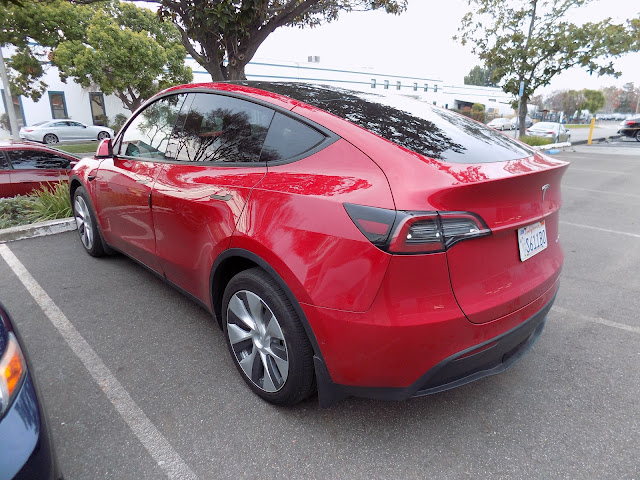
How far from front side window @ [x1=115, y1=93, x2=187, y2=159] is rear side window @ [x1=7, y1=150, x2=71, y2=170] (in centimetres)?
496

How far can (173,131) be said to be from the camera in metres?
2.95

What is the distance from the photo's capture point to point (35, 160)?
7434 millimetres

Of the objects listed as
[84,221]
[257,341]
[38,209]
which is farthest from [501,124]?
[257,341]

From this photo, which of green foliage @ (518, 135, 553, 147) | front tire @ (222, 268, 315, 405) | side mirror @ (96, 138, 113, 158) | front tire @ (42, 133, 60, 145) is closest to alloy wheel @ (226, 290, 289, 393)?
front tire @ (222, 268, 315, 405)

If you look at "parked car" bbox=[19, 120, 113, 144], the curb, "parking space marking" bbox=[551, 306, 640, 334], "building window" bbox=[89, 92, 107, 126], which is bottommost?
"parking space marking" bbox=[551, 306, 640, 334]

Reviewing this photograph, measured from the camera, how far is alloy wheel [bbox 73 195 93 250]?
4.22 meters

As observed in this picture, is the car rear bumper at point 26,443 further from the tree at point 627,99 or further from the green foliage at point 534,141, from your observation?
the tree at point 627,99

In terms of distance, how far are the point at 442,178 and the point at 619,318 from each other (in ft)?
8.37

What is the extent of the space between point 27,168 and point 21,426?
299 inches

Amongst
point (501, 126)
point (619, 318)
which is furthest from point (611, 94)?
point (619, 318)

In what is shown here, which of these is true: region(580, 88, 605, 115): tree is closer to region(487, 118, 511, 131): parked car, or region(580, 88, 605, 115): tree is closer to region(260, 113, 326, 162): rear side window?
region(487, 118, 511, 131): parked car

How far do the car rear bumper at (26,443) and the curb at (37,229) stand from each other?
14.7 ft

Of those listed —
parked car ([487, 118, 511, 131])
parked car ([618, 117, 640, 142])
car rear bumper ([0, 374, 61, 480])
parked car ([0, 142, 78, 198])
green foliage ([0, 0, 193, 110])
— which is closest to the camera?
car rear bumper ([0, 374, 61, 480])

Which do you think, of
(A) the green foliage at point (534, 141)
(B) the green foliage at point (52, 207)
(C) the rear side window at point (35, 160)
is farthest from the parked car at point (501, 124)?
(B) the green foliage at point (52, 207)
